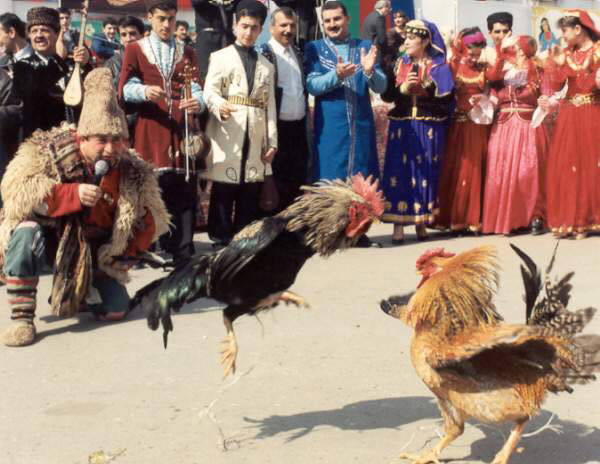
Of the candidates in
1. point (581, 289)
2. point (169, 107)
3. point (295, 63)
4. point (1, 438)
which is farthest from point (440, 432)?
point (295, 63)

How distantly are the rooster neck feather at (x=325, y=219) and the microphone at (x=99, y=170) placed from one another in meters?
1.98

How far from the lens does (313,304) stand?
→ 629 centimetres

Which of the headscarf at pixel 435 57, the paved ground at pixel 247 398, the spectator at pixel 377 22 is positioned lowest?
the paved ground at pixel 247 398

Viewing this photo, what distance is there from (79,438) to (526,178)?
5871 mm

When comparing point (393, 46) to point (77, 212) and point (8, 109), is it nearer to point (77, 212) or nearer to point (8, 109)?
point (8, 109)

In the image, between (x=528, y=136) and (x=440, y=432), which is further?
(x=528, y=136)

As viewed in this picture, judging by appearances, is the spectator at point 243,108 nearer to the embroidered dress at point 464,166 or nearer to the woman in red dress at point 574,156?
the embroidered dress at point 464,166

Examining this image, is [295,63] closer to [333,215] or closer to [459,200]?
[459,200]

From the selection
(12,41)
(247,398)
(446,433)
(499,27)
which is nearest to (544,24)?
(499,27)

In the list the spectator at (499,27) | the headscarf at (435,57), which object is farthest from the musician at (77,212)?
the spectator at (499,27)

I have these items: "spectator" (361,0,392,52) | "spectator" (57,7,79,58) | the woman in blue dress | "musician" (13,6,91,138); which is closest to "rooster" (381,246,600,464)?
"musician" (13,6,91,138)

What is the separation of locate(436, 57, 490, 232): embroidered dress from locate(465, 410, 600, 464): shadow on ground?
15.6ft

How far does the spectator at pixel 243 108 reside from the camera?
24.7 ft

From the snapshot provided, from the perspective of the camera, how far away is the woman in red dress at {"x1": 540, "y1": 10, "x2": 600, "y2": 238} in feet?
27.3
